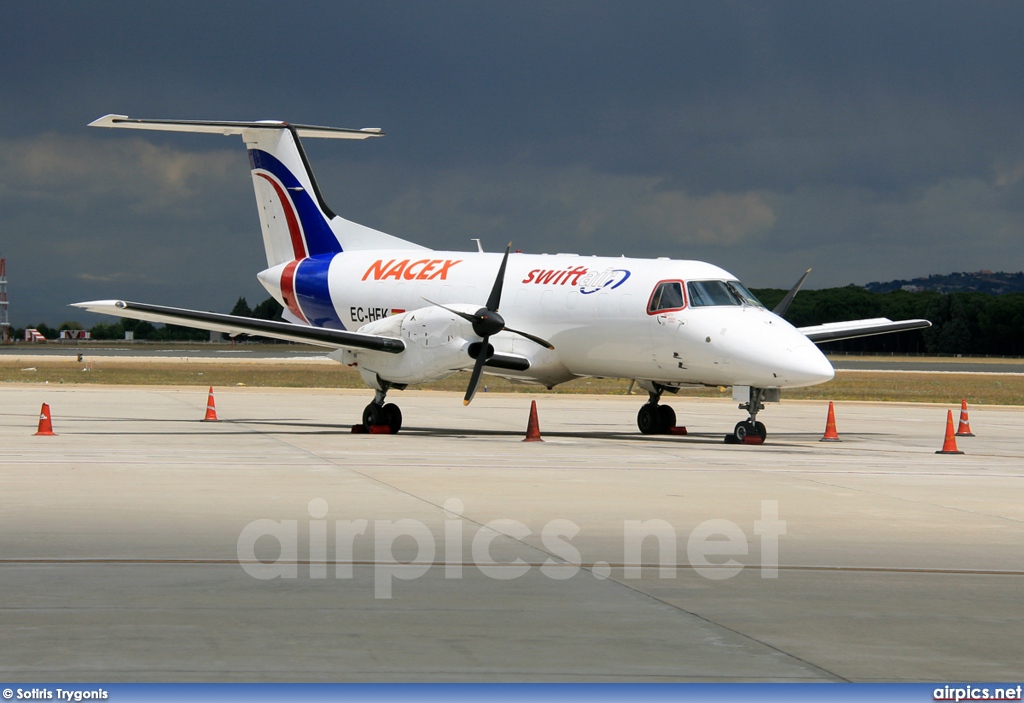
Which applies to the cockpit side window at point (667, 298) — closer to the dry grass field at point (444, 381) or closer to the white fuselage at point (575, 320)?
the white fuselage at point (575, 320)

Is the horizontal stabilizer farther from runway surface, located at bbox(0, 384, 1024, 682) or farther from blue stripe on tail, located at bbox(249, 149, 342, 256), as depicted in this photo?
runway surface, located at bbox(0, 384, 1024, 682)

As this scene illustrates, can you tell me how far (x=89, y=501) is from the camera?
13008 millimetres

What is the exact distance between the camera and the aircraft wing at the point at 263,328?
23.8 m

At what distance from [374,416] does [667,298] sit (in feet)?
21.0

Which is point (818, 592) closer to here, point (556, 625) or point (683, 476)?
point (556, 625)

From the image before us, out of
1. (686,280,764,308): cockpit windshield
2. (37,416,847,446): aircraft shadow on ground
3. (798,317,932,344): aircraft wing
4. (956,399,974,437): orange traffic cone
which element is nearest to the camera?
(686,280,764,308): cockpit windshield

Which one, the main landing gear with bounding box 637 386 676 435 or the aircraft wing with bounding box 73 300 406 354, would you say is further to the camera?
the main landing gear with bounding box 637 386 676 435

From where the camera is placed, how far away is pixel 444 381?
6131 cm

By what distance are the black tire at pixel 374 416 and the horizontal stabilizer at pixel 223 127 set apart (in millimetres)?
8069

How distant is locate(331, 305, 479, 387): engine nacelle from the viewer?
2403 cm

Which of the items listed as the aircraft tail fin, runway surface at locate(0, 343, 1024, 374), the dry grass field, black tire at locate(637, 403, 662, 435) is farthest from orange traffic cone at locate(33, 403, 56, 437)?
runway surface at locate(0, 343, 1024, 374)

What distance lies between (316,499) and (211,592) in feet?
17.3

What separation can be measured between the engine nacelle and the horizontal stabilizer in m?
6.82

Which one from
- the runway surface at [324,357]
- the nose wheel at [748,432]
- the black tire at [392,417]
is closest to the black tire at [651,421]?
the nose wheel at [748,432]
